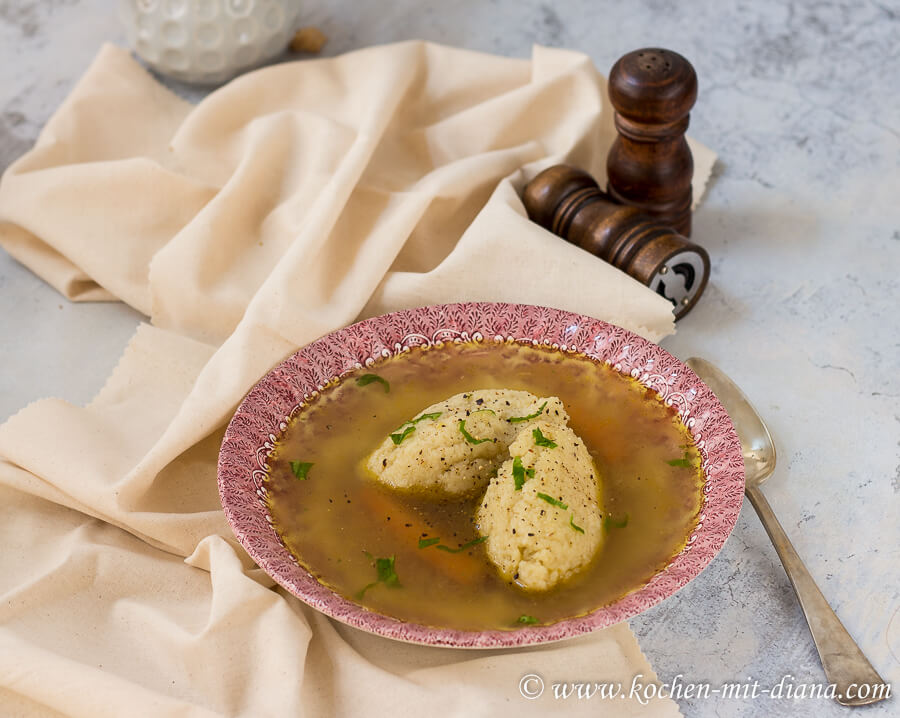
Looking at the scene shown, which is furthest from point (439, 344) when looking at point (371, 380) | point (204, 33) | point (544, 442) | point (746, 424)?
point (204, 33)

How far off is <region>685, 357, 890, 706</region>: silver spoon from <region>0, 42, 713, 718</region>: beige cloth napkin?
0.57 ft

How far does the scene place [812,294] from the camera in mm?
1727

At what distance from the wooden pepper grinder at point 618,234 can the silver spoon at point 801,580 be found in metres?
0.18

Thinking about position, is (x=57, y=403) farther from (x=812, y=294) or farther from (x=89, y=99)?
(x=812, y=294)

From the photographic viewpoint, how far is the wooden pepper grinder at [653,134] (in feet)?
5.31

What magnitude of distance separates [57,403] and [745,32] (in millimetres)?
1596

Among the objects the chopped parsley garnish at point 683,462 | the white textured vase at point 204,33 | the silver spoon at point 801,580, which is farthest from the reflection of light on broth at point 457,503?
the white textured vase at point 204,33

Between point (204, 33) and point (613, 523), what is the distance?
1.35 meters

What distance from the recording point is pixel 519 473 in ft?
4.00

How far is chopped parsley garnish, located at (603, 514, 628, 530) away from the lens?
1227mm

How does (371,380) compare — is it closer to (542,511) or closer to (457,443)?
(457,443)

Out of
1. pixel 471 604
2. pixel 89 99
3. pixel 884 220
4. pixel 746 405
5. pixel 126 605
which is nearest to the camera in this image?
pixel 471 604

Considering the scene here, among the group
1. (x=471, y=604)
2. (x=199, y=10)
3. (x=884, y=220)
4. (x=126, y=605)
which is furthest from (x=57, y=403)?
(x=884, y=220)

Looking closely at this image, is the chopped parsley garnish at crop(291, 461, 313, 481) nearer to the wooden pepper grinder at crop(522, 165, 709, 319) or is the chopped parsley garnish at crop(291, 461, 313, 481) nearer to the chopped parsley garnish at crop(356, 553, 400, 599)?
the chopped parsley garnish at crop(356, 553, 400, 599)
